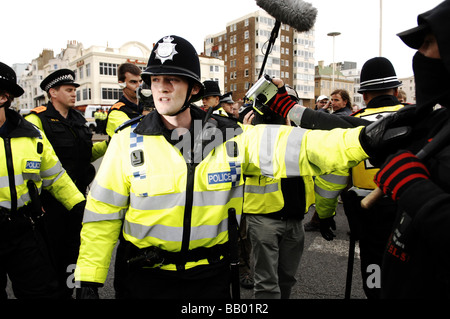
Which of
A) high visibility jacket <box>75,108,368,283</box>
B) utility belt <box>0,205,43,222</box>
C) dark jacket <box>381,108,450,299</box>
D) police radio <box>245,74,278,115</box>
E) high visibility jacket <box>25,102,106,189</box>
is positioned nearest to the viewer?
dark jacket <box>381,108,450,299</box>

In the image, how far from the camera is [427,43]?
51.8 inches

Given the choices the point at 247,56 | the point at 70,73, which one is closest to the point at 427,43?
the point at 70,73

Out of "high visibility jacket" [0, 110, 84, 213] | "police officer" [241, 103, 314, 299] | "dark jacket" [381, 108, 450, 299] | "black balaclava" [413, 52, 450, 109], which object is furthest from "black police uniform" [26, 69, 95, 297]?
"black balaclava" [413, 52, 450, 109]

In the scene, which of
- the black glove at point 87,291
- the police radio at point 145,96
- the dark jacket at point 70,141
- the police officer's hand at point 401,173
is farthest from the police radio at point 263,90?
the dark jacket at point 70,141

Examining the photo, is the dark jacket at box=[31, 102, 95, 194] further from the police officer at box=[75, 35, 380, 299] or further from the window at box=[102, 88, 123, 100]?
the window at box=[102, 88, 123, 100]

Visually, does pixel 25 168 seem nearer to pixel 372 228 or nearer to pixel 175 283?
pixel 175 283

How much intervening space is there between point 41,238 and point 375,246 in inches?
108

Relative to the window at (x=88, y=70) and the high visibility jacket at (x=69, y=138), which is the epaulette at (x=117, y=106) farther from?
the window at (x=88, y=70)

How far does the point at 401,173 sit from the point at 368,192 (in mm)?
1816

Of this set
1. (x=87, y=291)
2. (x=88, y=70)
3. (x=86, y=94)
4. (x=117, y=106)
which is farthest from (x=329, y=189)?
(x=88, y=70)

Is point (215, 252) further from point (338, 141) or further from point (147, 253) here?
point (338, 141)

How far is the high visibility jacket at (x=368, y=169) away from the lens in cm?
284

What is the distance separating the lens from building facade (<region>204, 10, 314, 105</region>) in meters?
57.1

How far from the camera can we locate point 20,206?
8.65 ft
